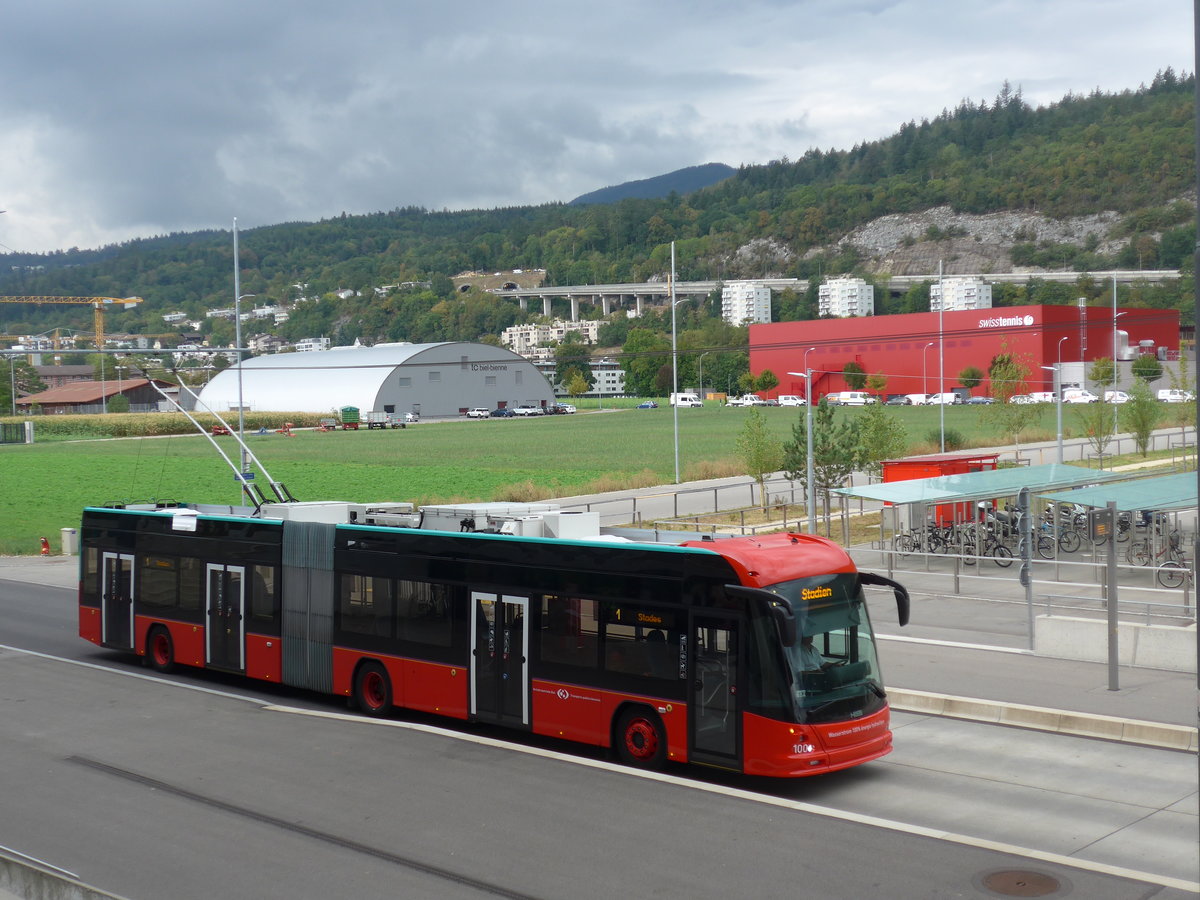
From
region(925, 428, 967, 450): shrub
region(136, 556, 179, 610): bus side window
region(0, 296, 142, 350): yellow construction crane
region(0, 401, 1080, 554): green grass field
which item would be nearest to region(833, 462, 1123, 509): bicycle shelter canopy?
Result: region(136, 556, 179, 610): bus side window

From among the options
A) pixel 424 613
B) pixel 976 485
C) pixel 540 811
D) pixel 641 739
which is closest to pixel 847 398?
pixel 976 485

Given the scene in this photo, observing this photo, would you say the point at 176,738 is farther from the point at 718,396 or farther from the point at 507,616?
the point at 718,396

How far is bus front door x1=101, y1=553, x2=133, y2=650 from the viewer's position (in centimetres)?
1830

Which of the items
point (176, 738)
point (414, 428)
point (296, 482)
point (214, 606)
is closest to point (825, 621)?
point (176, 738)

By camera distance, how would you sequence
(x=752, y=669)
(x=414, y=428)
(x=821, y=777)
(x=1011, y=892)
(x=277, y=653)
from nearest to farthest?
(x=1011, y=892) < (x=752, y=669) < (x=821, y=777) < (x=277, y=653) < (x=414, y=428)

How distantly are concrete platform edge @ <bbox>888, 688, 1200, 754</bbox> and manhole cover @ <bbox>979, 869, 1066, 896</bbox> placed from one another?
4378mm

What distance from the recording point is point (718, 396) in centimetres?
16438

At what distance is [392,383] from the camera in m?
121

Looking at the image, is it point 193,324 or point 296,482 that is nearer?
point 296,482

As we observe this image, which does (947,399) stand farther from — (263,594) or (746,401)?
(263,594)

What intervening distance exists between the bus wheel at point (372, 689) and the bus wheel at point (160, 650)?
14.3 ft

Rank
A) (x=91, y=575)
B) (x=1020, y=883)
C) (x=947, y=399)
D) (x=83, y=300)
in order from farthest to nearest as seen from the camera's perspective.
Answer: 1. (x=83, y=300)
2. (x=947, y=399)
3. (x=91, y=575)
4. (x=1020, y=883)

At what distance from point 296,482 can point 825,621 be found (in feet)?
158

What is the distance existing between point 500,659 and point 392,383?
110295 millimetres
